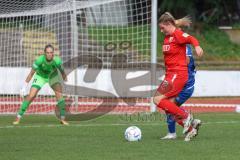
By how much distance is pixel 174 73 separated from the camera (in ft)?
41.4

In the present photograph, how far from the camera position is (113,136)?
13.7 metres

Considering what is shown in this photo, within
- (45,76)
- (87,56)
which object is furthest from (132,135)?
(87,56)

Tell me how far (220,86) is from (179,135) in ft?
35.7

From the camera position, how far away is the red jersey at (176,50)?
12586 mm

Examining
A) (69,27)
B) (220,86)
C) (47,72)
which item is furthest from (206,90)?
(47,72)

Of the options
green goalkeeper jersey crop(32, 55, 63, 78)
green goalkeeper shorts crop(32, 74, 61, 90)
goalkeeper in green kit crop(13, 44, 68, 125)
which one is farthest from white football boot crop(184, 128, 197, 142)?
green goalkeeper shorts crop(32, 74, 61, 90)

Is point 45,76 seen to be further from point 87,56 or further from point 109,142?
point 87,56

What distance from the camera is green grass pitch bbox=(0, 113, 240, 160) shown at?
1060 centimetres

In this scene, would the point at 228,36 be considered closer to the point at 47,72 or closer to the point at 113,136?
the point at 47,72

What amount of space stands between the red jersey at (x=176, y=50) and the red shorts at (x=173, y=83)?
10 centimetres

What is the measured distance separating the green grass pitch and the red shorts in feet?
2.71

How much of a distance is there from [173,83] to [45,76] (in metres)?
5.19

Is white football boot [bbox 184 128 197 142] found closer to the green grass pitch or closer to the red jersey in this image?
the green grass pitch

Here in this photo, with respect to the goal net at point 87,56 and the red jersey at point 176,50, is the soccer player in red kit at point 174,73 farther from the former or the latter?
the goal net at point 87,56
